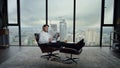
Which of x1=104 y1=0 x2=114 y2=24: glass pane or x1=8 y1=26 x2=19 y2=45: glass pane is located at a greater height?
x1=104 y1=0 x2=114 y2=24: glass pane

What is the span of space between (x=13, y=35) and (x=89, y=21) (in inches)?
151

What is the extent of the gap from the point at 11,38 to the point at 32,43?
1080mm

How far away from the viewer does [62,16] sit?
801cm

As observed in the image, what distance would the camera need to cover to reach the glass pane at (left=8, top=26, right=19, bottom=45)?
26.5 ft

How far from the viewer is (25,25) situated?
26.6 ft

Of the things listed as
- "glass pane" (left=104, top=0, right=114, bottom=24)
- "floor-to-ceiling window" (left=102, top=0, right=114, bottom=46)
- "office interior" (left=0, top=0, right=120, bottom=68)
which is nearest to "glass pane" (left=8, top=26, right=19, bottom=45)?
"office interior" (left=0, top=0, right=120, bottom=68)

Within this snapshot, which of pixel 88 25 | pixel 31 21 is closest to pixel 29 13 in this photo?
pixel 31 21

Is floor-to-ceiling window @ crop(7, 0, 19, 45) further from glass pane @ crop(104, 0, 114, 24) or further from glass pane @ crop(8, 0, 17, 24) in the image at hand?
glass pane @ crop(104, 0, 114, 24)

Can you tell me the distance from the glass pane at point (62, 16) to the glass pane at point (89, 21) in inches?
13.9

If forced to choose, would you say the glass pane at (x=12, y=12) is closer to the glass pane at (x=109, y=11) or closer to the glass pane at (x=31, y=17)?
the glass pane at (x=31, y=17)

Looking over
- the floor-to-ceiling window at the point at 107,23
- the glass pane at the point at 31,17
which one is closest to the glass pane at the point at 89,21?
the floor-to-ceiling window at the point at 107,23

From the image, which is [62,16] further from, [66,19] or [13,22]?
[13,22]

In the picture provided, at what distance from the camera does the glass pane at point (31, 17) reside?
7992 millimetres

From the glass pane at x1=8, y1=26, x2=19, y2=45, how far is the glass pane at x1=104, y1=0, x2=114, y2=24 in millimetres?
4419
